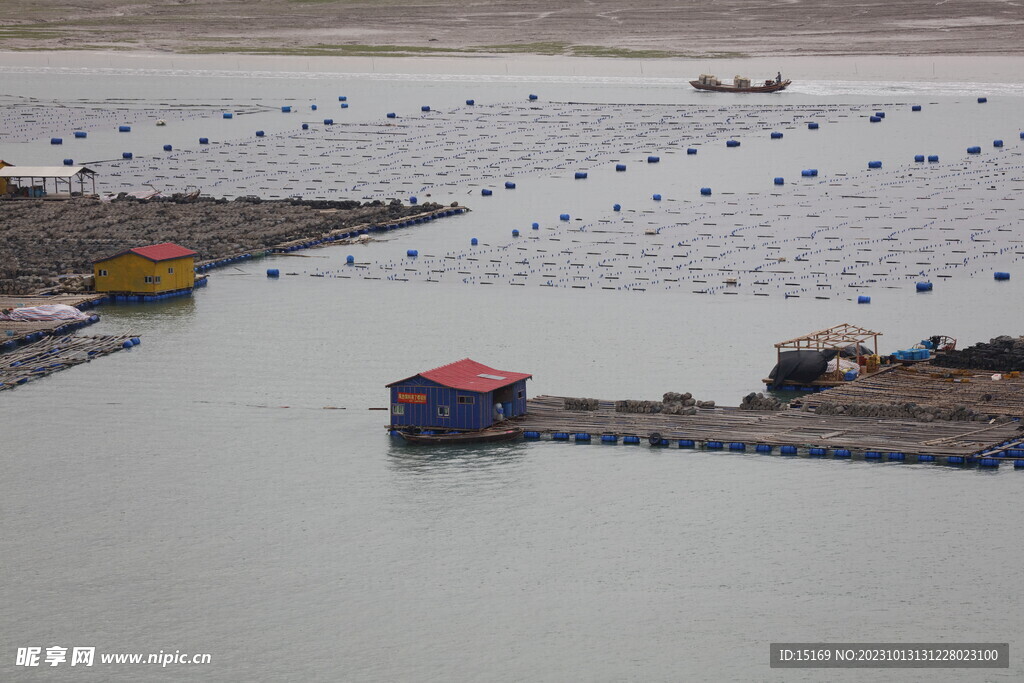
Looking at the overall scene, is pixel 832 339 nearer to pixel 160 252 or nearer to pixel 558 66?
pixel 160 252

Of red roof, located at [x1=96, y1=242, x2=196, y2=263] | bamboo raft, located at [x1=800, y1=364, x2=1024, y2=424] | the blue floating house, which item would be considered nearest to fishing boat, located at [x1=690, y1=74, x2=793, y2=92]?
red roof, located at [x1=96, y1=242, x2=196, y2=263]

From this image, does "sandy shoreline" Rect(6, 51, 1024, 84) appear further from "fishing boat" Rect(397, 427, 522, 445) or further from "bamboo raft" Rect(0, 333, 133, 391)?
"fishing boat" Rect(397, 427, 522, 445)

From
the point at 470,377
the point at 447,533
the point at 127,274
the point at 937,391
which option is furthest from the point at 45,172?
the point at 447,533

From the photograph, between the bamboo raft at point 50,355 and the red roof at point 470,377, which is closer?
the red roof at point 470,377

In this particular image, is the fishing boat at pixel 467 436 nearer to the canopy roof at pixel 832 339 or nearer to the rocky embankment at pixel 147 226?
the canopy roof at pixel 832 339

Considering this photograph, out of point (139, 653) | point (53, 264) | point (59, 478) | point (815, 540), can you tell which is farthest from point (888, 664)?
point (53, 264)

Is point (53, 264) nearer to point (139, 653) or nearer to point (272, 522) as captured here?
point (272, 522)
